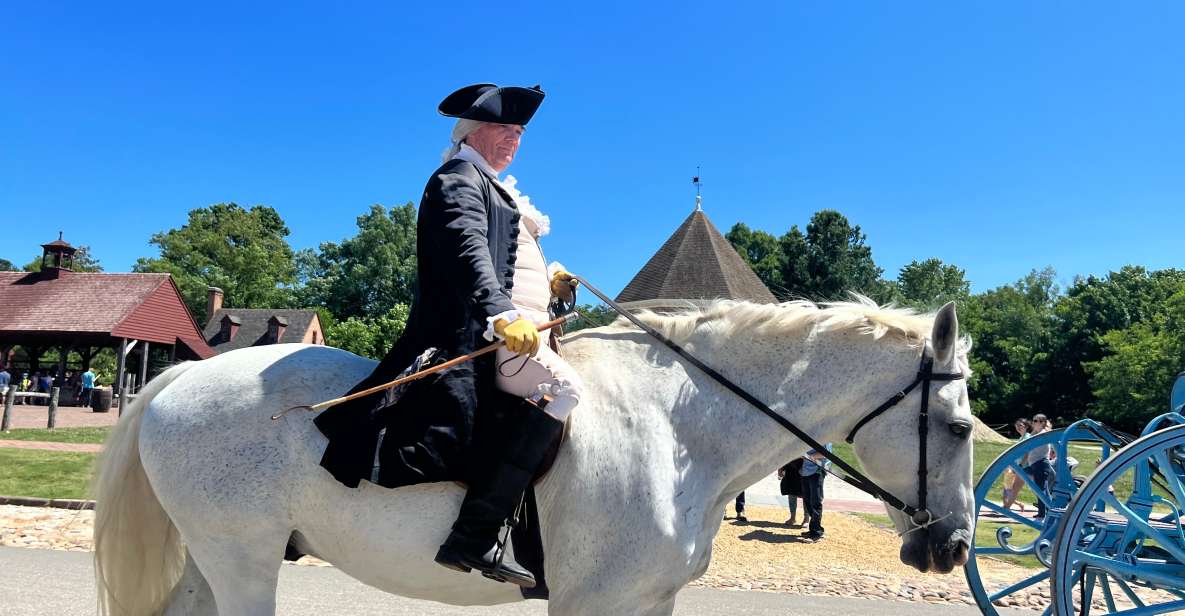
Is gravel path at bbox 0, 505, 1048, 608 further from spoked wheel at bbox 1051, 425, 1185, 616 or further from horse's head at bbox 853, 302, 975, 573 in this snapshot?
horse's head at bbox 853, 302, 975, 573

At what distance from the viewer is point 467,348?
2.63 m

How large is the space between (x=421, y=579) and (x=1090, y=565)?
3.66m

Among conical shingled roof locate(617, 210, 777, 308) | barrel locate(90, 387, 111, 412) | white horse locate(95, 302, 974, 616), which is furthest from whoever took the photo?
barrel locate(90, 387, 111, 412)

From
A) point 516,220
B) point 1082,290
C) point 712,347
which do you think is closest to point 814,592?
point 712,347

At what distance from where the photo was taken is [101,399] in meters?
28.1

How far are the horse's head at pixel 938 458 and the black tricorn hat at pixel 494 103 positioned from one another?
1.80 meters

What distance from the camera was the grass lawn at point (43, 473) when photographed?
404 inches

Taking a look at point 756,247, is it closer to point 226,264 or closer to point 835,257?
point 835,257

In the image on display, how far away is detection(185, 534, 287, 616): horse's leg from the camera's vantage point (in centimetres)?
269

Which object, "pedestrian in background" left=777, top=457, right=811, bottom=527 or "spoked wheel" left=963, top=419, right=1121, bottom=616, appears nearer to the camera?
"spoked wheel" left=963, top=419, right=1121, bottom=616

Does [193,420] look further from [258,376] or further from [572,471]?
[572,471]

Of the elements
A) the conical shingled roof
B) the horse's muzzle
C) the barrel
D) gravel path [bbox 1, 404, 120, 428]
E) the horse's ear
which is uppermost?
the conical shingled roof

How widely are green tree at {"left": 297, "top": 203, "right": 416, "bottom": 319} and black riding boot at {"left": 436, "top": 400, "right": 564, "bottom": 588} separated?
186ft

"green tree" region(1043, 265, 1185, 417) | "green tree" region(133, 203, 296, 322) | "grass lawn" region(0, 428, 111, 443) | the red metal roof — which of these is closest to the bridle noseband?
"grass lawn" region(0, 428, 111, 443)
